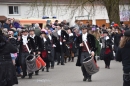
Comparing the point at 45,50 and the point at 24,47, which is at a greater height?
the point at 24,47

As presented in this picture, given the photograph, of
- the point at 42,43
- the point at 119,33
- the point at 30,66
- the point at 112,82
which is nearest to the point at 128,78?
the point at 112,82

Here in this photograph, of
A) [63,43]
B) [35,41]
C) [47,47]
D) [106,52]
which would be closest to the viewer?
[35,41]

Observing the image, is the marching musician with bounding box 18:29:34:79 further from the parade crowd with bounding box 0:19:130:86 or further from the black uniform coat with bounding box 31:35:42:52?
the black uniform coat with bounding box 31:35:42:52

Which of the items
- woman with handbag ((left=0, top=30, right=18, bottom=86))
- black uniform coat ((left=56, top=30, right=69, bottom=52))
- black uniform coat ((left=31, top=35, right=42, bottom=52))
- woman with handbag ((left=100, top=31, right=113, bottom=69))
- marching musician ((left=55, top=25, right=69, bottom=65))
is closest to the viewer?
woman with handbag ((left=0, top=30, right=18, bottom=86))

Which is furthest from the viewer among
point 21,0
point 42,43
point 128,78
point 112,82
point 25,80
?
point 21,0

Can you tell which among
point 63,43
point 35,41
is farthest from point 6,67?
point 63,43

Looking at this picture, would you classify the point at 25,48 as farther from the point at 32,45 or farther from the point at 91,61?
the point at 91,61

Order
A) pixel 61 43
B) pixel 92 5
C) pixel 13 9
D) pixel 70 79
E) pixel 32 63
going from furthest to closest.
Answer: pixel 13 9 < pixel 61 43 < pixel 92 5 < pixel 32 63 < pixel 70 79

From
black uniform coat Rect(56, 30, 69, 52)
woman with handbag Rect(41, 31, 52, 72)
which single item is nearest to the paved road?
woman with handbag Rect(41, 31, 52, 72)

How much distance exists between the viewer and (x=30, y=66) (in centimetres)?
Answer: 1681

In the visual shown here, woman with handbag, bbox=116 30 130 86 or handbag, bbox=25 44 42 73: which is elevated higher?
woman with handbag, bbox=116 30 130 86

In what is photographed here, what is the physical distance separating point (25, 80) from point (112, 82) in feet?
10.8

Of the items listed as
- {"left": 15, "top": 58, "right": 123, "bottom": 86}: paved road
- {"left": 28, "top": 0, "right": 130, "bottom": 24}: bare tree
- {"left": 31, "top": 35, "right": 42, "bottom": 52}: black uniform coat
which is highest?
{"left": 28, "top": 0, "right": 130, "bottom": 24}: bare tree

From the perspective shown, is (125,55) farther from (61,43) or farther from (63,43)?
(63,43)
